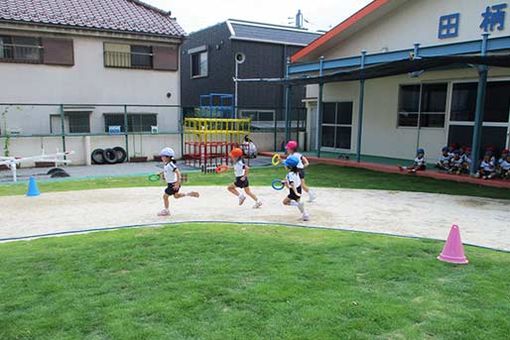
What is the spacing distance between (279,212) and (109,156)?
9.48m

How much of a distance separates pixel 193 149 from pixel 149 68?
13.4 ft

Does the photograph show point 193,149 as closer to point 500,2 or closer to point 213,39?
point 213,39

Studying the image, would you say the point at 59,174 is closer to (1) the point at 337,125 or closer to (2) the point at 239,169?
(2) the point at 239,169

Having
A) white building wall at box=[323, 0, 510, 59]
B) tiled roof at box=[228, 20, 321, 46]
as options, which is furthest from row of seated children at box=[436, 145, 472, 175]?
tiled roof at box=[228, 20, 321, 46]

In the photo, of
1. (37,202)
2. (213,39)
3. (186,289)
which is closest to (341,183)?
(37,202)

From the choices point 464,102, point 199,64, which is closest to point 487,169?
point 464,102

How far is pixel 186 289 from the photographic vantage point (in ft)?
13.9

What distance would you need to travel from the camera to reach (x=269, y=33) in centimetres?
2234

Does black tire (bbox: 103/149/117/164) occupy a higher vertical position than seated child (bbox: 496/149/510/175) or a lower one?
lower

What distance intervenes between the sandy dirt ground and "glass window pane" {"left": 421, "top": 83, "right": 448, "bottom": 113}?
17.3 feet

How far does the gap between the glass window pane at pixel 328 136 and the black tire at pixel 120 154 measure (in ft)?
26.3

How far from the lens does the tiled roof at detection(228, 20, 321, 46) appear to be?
70.3ft

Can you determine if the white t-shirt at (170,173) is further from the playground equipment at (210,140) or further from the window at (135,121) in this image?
the window at (135,121)

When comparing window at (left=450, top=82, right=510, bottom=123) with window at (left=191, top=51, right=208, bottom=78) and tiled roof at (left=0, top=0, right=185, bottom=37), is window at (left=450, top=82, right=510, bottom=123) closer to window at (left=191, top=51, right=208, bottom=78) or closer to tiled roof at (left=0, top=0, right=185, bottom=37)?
tiled roof at (left=0, top=0, right=185, bottom=37)
